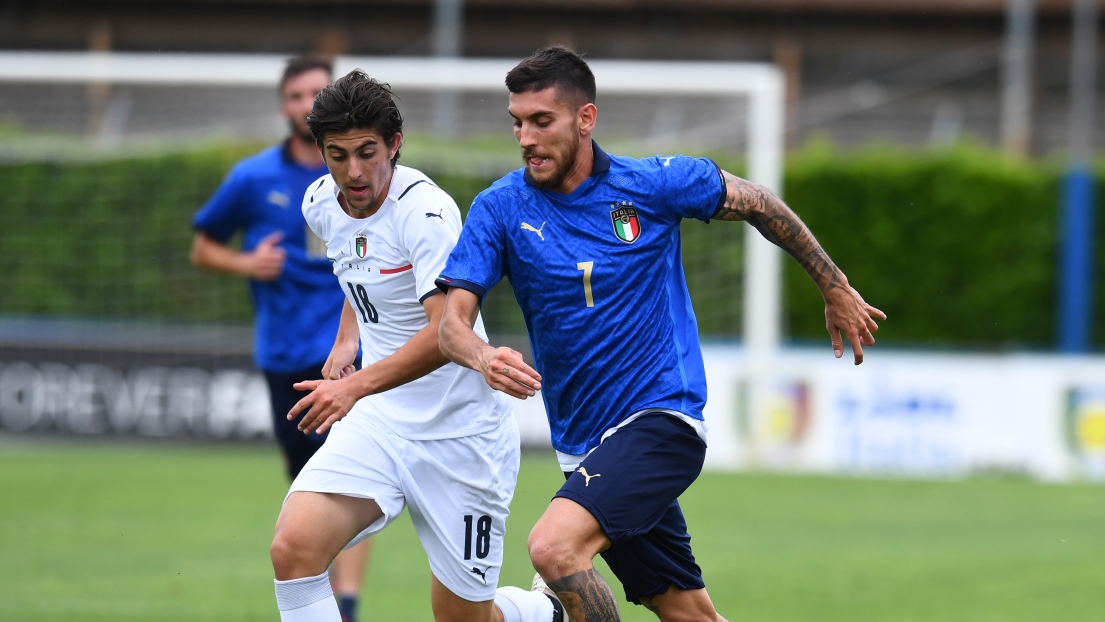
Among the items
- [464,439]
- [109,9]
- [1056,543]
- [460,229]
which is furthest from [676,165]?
[109,9]

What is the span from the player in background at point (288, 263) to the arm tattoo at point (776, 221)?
2.65 metres

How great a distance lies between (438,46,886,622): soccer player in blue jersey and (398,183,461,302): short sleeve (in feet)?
0.63

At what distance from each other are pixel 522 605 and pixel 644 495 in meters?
1.22

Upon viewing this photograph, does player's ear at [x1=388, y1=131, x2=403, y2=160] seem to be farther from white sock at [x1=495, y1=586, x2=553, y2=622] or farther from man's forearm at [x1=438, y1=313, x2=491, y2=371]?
white sock at [x1=495, y1=586, x2=553, y2=622]

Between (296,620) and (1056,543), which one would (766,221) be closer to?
(296,620)

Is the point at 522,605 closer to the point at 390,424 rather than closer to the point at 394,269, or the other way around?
the point at 390,424

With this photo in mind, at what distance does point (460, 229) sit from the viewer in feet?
16.9

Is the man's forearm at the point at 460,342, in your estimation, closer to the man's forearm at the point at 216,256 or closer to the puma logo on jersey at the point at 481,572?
the puma logo on jersey at the point at 481,572

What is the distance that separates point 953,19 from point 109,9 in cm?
1895

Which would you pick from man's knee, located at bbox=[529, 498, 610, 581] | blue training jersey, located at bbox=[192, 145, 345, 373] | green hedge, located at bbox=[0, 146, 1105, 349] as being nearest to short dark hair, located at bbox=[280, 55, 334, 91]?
blue training jersey, located at bbox=[192, 145, 345, 373]

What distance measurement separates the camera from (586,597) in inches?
181

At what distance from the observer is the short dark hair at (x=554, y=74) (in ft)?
15.8

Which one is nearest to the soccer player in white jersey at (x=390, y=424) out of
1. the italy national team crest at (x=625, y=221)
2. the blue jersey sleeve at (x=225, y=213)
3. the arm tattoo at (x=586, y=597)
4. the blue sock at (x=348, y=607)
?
the italy national team crest at (x=625, y=221)

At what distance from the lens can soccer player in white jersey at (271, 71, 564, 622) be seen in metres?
4.96
